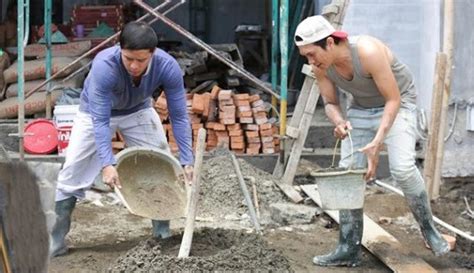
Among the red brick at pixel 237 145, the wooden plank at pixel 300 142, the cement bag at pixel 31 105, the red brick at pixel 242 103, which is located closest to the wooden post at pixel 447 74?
the wooden plank at pixel 300 142

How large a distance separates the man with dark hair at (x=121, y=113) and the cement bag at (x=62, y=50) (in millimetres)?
4101

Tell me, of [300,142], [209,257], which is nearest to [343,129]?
[209,257]

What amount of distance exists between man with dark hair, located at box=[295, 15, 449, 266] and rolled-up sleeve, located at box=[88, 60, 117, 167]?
1.18 metres

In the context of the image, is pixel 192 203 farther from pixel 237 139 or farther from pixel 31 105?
pixel 31 105

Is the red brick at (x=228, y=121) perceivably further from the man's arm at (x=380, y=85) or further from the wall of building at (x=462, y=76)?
the man's arm at (x=380, y=85)

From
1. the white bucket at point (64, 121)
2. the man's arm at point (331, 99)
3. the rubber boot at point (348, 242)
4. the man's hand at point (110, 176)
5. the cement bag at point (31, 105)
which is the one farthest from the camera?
the cement bag at point (31, 105)

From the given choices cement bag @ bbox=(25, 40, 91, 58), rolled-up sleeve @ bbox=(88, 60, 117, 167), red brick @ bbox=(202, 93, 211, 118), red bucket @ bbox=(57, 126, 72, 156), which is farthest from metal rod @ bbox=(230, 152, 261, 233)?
cement bag @ bbox=(25, 40, 91, 58)

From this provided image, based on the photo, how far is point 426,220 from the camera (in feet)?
18.4

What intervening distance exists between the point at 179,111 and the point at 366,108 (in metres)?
1.20

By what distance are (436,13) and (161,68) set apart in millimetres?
3626

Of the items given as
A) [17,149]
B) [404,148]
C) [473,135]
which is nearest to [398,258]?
[404,148]

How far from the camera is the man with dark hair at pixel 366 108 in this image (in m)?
5.11

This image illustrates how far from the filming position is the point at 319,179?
5164 mm

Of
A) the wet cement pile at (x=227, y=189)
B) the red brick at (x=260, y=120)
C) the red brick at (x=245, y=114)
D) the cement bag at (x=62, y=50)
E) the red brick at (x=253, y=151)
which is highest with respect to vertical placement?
the cement bag at (x=62, y=50)
